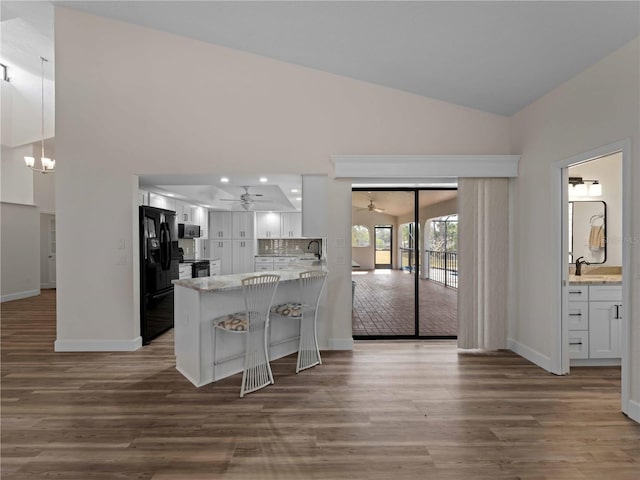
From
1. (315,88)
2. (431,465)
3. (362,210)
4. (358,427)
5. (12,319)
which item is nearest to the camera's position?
(431,465)

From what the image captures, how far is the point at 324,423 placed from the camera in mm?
2375

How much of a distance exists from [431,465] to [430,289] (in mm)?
3059

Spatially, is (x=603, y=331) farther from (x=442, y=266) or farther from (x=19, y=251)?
(x=19, y=251)

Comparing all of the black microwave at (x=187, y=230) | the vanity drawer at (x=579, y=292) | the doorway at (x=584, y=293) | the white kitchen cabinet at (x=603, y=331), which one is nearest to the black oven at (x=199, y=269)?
the black microwave at (x=187, y=230)

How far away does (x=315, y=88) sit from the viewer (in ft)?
12.9

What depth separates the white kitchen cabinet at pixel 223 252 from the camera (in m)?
8.71

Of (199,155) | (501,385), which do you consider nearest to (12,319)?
(199,155)

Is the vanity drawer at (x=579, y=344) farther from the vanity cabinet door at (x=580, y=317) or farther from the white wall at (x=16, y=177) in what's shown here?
the white wall at (x=16, y=177)

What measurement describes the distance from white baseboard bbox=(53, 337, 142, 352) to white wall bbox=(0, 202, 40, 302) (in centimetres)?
486

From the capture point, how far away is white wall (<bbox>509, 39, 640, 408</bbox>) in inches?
96.0

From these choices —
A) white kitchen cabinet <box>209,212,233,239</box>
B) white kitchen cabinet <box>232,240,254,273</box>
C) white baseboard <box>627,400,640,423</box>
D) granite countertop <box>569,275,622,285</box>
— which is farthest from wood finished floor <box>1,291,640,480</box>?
white kitchen cabinet <box>209,212,233,239</box>

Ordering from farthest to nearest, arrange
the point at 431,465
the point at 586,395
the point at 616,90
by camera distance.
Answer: the point at 586,395, the point at 616,90, the point at 431,465

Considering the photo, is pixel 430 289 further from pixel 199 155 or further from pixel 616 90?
pixel 199 155

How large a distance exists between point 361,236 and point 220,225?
17.1 feet
